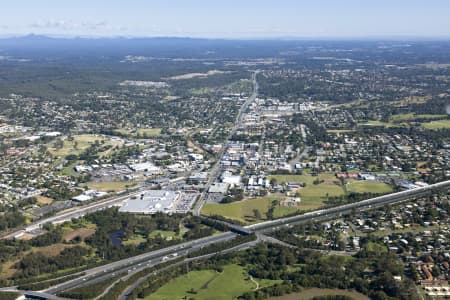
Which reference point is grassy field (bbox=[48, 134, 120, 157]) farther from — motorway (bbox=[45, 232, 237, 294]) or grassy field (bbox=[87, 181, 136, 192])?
motorway (bbox=[45, 232, 237, 294])

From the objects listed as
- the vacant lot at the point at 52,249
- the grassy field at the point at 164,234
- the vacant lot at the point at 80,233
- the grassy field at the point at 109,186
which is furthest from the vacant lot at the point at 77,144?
the grassy field at the point at 164,234

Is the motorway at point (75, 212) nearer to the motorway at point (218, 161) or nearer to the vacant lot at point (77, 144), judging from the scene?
the motorway at point (218, 161)

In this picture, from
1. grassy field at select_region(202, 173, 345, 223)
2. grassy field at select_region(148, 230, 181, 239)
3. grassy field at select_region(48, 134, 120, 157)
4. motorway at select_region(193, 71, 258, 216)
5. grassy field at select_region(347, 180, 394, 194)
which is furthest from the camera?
grassy field at select_region(48, 134, 120, 157)

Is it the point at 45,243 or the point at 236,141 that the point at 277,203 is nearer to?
the point at 45,243

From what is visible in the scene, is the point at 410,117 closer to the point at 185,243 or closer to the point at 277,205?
the point at 277,205

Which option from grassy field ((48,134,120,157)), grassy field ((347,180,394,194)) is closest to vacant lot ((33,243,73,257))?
grassy field ((347,180,394,194))

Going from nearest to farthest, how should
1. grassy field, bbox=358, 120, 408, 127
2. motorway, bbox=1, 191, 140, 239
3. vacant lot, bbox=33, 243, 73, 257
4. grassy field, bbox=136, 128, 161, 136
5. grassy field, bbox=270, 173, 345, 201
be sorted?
vacant lot, bbox=33, 243, 73, 257 < motorway, bbox=1, 191, 140, 239 < grassy field, bbox=270, 173, 345, 201 < grassy field, bbox=136, 128, 161, 136 < grassy field, bbox=358, 120, 408, 127

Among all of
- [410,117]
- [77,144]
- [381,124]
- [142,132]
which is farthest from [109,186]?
[410,117]
